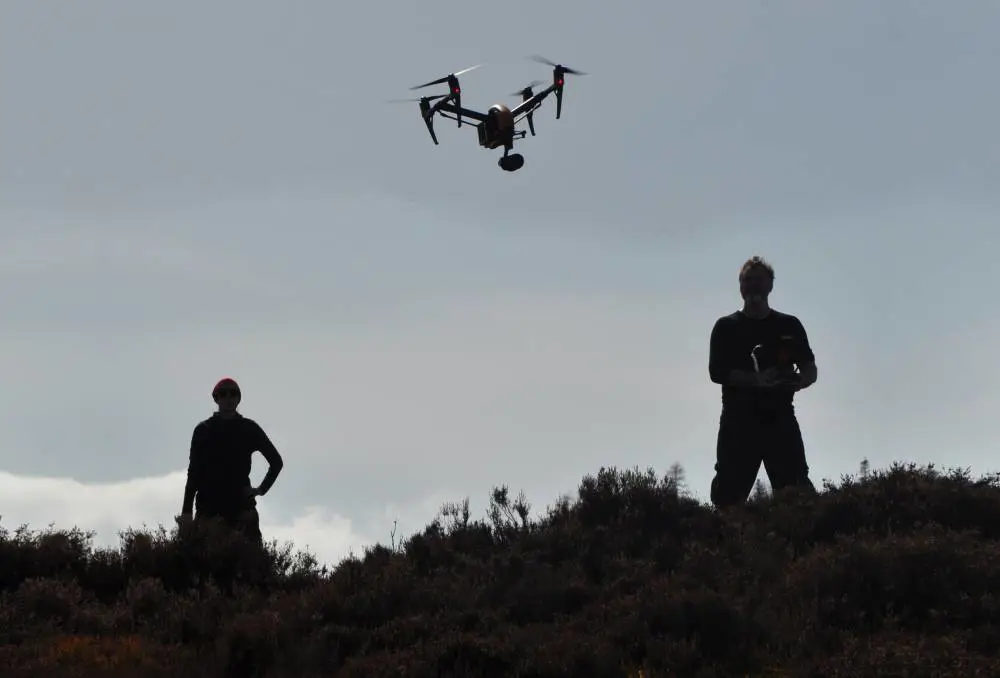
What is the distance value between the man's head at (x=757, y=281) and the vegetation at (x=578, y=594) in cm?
179

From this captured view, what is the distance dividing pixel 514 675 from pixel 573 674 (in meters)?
0.40

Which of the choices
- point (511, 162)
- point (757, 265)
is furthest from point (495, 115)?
point (757, 265)

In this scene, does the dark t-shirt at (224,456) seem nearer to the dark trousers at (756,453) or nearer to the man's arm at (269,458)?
the man's arm at (269,458)

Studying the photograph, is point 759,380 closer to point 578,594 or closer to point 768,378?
point 768,378

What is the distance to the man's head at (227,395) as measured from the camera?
1260 cm

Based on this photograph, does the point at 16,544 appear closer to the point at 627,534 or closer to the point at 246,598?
the point at 246,598

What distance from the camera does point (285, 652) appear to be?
978 cm

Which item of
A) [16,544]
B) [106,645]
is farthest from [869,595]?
[16,544]

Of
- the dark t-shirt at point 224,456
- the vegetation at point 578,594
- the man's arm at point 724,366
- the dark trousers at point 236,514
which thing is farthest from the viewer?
the man's arm at point 724,366

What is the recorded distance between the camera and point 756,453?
13.2 metres

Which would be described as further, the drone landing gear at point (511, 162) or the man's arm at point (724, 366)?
the drone landing gear at point (511, 162)

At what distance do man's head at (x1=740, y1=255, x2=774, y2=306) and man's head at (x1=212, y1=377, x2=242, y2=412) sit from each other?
15.5 feet

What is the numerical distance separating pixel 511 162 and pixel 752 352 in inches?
791

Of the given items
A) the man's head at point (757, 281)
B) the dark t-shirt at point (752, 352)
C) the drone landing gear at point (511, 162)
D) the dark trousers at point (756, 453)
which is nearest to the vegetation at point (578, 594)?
the dark trousers at point (756, 453)
